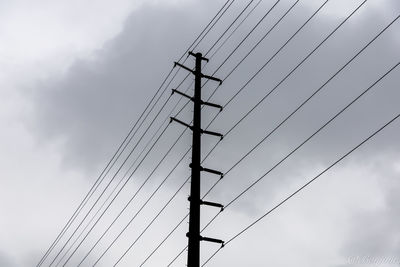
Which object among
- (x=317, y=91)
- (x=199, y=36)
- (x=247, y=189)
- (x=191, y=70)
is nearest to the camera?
(x=317, y=91)

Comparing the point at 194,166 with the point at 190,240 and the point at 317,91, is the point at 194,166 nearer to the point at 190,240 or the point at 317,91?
the point at 190,240

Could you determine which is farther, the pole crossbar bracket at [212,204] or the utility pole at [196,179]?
the pole crossbar bracket at [212,204]

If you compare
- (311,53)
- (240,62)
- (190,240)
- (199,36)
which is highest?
(199,36)

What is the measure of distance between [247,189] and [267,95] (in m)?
2.64

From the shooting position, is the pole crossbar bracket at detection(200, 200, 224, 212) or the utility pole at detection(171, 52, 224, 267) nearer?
the utility pole at detection(171, 52, 224, 267)

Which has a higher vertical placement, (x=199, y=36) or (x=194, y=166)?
(x=199, y=36)

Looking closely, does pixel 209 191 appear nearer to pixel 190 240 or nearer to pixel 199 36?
pixel 190 240

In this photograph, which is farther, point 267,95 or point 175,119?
point 175,119

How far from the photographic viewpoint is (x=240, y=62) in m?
16.5

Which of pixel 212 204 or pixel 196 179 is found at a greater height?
pixel 196 179

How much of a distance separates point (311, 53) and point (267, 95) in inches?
77.0

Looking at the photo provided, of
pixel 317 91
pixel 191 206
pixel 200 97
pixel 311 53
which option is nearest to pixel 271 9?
pixel 311 53

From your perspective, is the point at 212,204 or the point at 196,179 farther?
the point at 212,204

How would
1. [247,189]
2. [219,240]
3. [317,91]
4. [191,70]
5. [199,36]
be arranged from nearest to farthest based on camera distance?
[317,91] → [247,189] → [219,240] → [199,36] → [191,70]
